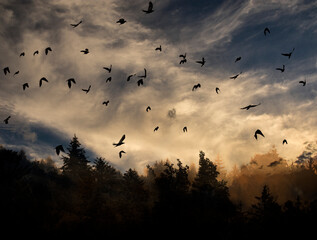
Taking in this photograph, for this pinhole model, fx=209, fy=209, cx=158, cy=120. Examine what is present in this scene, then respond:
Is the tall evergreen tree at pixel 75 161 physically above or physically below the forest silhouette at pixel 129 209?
above

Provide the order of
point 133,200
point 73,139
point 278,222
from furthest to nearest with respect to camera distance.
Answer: point 73,139 → point 133,200 → point 278,222

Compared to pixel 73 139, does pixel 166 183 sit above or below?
below

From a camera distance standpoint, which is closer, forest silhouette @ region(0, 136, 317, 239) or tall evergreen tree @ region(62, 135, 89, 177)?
forest silhouette @ region(0, 136, 317, 239)

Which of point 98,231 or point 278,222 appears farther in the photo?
point 98,231

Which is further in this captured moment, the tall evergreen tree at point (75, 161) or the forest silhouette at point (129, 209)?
the tall evergreen tree at point (75, 161)

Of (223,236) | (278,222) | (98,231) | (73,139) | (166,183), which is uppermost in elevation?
(73,139)

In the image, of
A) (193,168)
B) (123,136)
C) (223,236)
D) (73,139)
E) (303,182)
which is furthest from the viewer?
(193,168)

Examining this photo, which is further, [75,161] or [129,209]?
[75,161]

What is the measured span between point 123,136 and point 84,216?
66.7 ft

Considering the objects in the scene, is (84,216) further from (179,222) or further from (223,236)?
(223,236)

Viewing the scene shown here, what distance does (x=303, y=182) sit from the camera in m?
82.4

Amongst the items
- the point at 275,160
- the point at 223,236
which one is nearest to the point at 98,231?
the point at 223,236

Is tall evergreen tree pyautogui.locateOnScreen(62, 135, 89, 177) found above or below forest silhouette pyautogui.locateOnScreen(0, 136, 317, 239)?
above

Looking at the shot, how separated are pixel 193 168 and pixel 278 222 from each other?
145 metres
